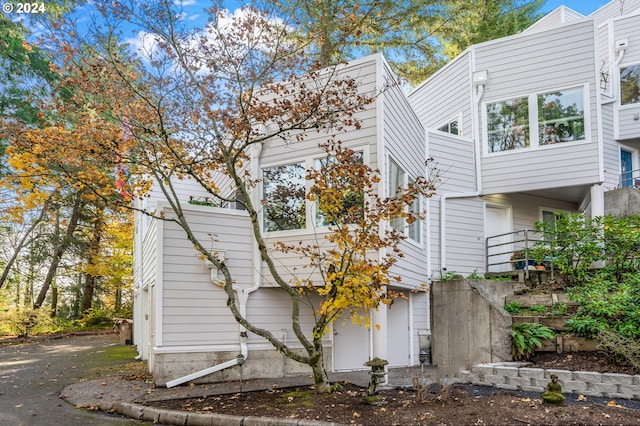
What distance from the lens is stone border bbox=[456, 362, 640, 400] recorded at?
241 inches

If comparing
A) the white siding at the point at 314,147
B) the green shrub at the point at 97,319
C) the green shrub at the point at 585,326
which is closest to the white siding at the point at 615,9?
the white siding at the point at 314,147

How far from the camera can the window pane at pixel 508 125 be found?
12352mm

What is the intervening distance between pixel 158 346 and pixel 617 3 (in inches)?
722

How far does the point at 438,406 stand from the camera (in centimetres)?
577

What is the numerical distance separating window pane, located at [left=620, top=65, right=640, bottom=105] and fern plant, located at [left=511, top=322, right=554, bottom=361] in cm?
940

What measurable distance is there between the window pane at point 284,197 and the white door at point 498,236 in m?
5.76

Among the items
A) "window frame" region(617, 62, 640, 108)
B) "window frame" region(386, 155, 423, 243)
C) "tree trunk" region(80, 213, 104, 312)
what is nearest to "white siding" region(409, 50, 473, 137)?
"window frame" region(386, 155, 423, 243)

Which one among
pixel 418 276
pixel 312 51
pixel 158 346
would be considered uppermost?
pixel 312 51

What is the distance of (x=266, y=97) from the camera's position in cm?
982

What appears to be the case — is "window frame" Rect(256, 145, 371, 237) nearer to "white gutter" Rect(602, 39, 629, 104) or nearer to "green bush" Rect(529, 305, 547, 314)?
"green bush" Rect(529, 305, 547, 314)

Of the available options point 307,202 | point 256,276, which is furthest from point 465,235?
point 256,276

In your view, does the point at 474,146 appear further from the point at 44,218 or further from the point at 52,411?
the point at 44,218

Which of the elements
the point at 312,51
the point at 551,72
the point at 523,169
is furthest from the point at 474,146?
the point at 312,51

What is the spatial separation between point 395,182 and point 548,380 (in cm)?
432
